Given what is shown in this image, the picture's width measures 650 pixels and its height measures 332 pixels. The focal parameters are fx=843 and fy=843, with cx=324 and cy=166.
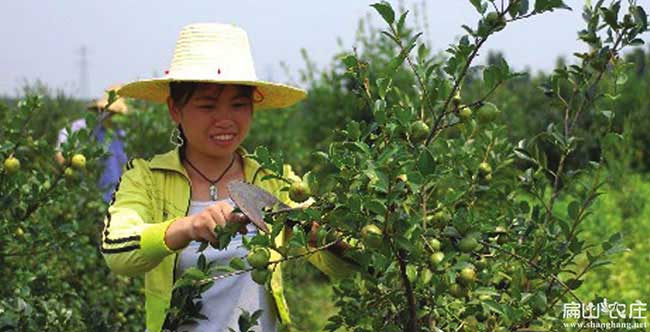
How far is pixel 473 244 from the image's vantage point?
1326 millimetres

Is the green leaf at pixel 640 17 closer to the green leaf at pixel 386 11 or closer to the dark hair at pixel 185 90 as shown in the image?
the green leaf at pixel 386 11

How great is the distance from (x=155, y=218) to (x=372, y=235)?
0.76 metres

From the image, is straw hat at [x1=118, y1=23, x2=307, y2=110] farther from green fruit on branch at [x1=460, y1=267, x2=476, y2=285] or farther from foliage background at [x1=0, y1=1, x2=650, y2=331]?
green fruit on branch at [x1=460, y1=267, x2=476, y2=285]

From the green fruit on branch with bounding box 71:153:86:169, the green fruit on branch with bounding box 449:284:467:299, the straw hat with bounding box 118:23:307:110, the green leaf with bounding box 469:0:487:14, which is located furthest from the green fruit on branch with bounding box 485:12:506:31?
the green fruit on branch with bounding box 71:153:86:169

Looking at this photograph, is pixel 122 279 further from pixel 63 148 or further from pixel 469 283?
pixel 469 283

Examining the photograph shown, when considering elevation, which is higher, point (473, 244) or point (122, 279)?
point (473, 244)

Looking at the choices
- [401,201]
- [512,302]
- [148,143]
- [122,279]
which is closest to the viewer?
[401,201]

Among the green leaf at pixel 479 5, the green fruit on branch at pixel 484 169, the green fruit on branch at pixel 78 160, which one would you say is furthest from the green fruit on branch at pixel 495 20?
the green fruit on branch at pixel 78 160

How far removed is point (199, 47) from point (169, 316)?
0.64m

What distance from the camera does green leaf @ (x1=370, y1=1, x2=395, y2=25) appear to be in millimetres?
1396

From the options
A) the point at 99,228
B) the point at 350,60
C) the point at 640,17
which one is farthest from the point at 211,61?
the point at 99,228

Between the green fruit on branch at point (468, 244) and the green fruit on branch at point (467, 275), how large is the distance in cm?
6

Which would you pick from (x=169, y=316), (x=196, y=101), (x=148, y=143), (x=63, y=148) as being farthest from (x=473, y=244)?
(x=148, y=143)

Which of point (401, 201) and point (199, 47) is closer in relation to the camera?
point (401, 201)
